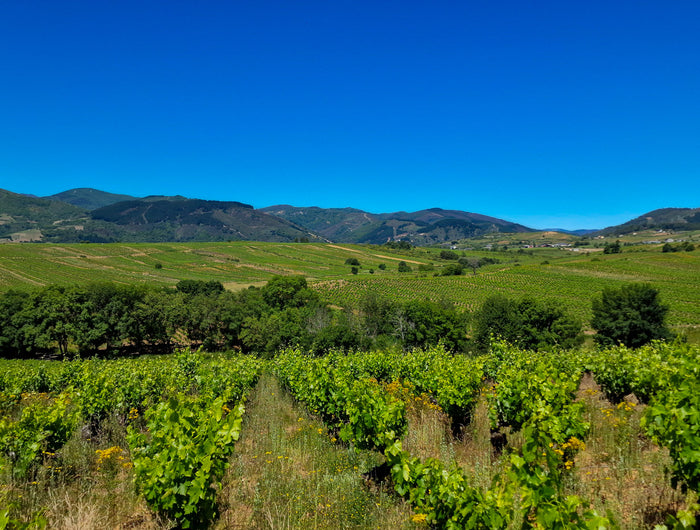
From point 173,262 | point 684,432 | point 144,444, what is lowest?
point 173,262

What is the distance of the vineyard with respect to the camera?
5121 mm

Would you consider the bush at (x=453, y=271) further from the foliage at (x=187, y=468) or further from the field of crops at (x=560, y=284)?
the foliage at (x=187, y=468)

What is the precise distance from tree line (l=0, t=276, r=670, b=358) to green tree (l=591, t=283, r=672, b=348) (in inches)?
4.8

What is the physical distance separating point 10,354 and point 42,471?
61.5 m

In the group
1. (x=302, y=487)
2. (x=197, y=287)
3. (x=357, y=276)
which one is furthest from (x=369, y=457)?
(x=357, y=276)

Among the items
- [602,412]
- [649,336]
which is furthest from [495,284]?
[602,412]

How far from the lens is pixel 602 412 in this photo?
10.7m

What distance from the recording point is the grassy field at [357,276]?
240ft

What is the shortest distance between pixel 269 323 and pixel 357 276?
207 feet

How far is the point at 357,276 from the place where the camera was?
11494cm

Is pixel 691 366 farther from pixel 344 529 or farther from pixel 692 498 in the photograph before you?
pixel 344 529

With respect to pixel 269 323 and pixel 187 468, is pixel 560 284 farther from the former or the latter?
pixel 187 468

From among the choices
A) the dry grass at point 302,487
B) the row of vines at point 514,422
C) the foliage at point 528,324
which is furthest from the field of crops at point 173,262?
the dry grass at point 302,487

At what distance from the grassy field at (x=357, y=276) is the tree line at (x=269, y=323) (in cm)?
1008
